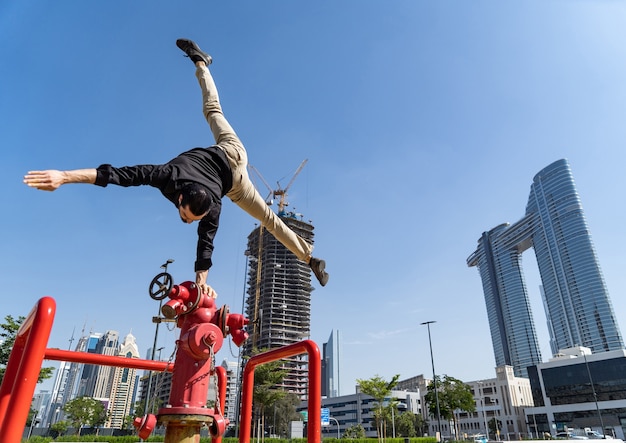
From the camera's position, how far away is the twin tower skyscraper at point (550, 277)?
130 m

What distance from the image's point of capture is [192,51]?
214 inches

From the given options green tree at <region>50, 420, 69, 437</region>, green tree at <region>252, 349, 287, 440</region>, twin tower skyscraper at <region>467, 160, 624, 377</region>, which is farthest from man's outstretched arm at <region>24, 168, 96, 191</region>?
twin tower skyscraper at <region>467, 160, 624, 377</region>

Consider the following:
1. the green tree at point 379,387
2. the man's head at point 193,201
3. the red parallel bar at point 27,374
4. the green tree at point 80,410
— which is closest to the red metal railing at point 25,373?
the red parallel bar at point 27,374

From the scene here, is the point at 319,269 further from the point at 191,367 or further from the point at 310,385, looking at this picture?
the point at 191,367

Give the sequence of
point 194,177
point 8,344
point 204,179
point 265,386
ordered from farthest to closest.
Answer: point 265,386
point 8,344
point 204,179
point 194,177

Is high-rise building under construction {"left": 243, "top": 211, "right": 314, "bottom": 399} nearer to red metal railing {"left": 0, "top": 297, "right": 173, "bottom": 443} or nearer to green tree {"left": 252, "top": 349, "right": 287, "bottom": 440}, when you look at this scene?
green tree {"left": 252, "top": 349, "right": 287, "bottom": 440}

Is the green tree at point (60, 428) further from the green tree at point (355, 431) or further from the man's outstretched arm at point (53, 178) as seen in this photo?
the man's outstretched arm at point (53, 178)

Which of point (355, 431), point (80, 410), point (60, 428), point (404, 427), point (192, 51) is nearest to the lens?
point (192, 51)

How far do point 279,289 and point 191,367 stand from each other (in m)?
133

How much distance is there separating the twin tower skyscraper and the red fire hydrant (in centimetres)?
15786

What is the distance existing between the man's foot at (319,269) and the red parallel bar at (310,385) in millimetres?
1554

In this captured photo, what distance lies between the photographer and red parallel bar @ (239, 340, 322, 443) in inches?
140

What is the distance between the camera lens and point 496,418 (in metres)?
85.1

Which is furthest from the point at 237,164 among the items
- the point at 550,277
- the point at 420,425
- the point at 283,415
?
the point at 550,277
